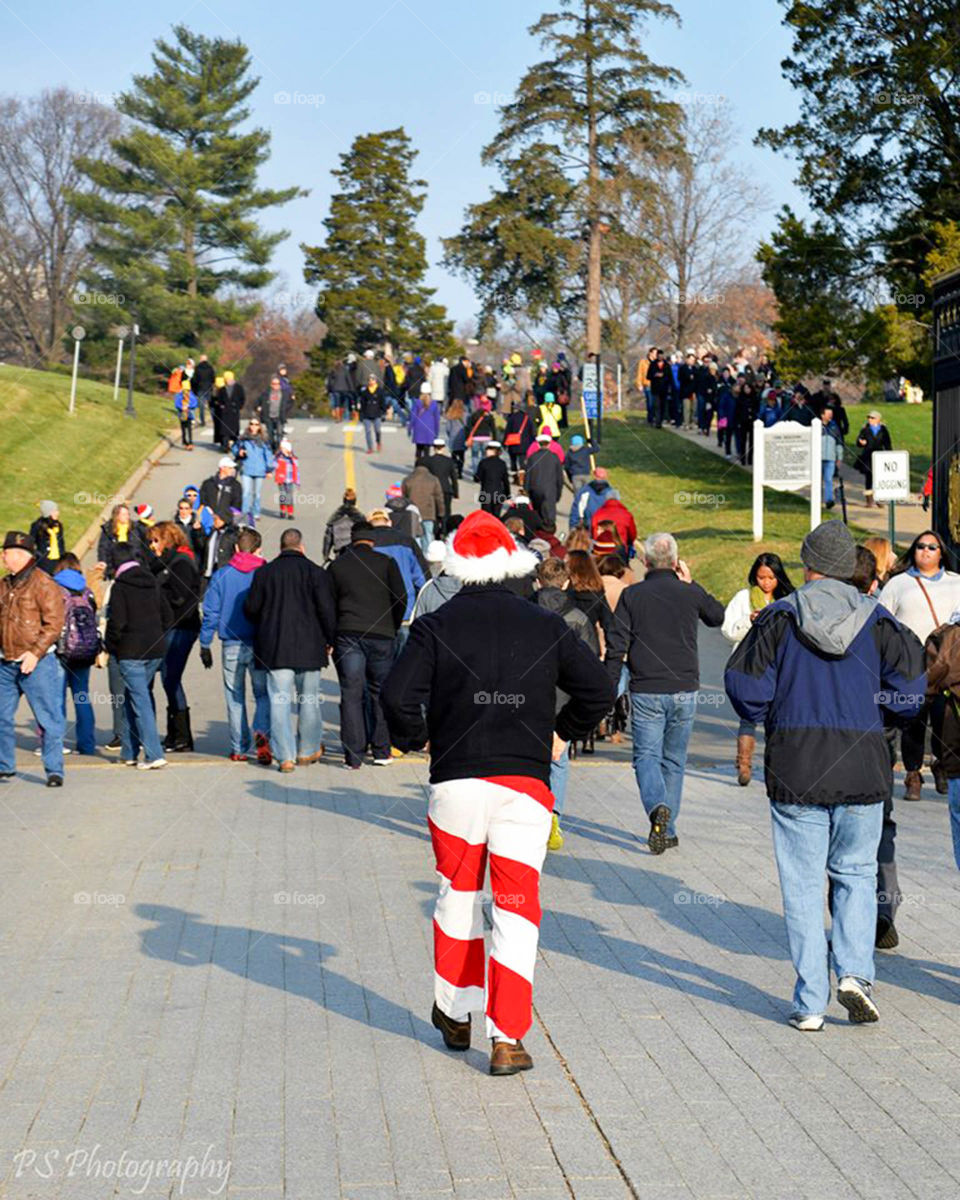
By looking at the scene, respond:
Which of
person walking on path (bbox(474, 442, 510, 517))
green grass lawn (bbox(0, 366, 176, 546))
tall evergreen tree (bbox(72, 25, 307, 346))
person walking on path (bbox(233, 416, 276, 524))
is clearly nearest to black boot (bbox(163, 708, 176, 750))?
person walking on path (bbox(474, 442, 510, 517))

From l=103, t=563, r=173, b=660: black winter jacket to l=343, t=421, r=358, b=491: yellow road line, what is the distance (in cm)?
1821

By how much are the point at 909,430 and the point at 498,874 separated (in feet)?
117

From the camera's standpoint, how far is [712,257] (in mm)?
63000

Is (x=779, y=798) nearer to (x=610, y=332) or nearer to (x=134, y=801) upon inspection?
(x=134, y=801)

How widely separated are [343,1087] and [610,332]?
169ft

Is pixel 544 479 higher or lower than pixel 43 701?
higher

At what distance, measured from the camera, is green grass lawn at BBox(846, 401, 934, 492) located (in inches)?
1380

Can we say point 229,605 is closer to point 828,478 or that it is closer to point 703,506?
point 828,478

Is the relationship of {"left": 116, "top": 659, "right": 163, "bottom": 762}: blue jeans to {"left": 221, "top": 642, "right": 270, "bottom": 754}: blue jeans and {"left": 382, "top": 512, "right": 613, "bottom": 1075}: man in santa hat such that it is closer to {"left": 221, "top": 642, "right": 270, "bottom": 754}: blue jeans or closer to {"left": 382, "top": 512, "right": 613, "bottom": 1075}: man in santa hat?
{"left": 221, "top": 642, "right": 270, "bottom": 754}: blue jeans

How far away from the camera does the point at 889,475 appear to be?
61.6 feet

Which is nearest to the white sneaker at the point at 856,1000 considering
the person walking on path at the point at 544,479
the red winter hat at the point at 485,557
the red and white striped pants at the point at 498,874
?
the red and white striped pants at the point at 498,874

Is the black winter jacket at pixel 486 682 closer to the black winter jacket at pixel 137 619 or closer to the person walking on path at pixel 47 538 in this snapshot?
the black winter jacket at pixel 137 619

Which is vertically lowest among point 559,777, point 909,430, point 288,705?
point 559,777

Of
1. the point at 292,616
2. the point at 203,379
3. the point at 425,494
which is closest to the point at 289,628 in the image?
the point at 292,616
